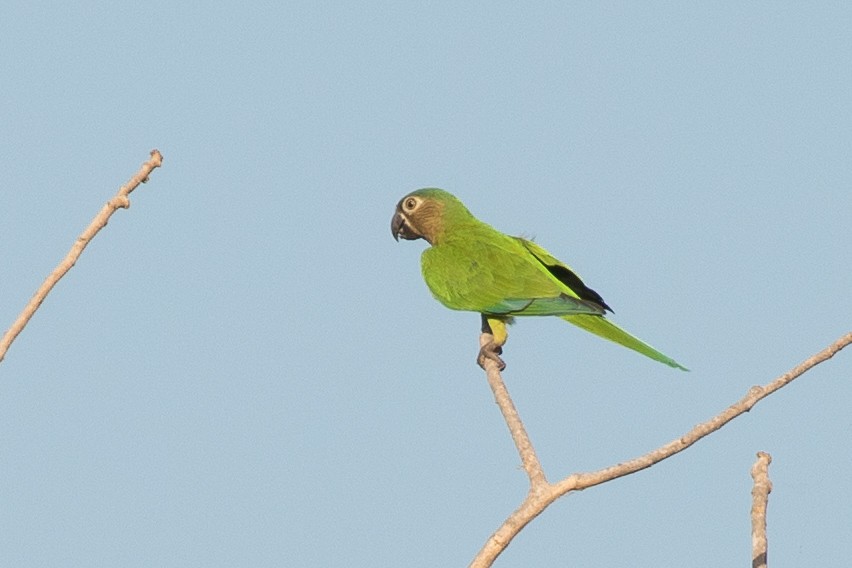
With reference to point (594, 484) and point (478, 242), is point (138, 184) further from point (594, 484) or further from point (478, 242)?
point (478, 242)

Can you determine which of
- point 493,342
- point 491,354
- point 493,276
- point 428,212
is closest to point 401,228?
point 428,212

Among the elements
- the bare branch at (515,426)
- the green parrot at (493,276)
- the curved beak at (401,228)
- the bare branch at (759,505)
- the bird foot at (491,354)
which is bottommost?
the bare branch at (759,505)

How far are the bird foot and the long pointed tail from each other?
61cm

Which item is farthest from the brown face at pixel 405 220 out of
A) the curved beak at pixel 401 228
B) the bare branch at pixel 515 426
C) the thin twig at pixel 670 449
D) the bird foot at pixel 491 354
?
the thin twig at pixel 670 449

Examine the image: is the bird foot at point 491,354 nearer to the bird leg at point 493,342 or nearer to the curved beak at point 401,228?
the bird leg at point 493,342

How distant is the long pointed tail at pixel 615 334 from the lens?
830 cm

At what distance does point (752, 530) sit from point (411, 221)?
671 centimetres

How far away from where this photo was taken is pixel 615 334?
28.2 feet

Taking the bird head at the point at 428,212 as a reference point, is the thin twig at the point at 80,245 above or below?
below

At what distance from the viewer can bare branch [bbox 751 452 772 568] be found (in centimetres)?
395

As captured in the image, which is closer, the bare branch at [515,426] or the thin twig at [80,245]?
the thin twig at [80,245]

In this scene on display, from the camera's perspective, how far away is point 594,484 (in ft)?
14.5

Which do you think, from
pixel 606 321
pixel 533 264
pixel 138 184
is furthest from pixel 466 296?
pixel 138 184

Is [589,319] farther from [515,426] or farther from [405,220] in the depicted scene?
[515,426]
